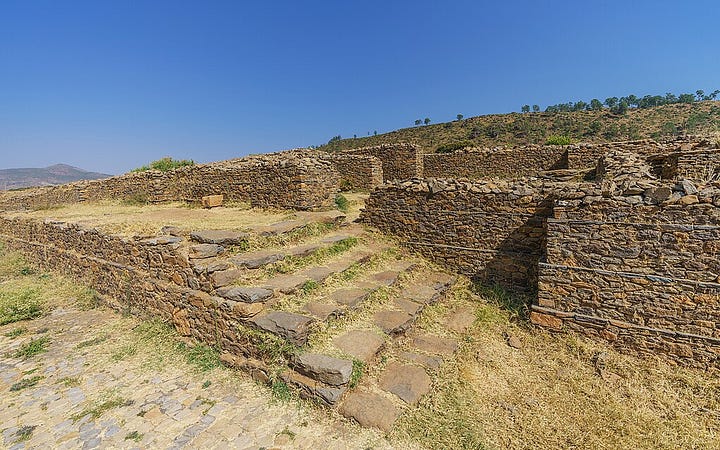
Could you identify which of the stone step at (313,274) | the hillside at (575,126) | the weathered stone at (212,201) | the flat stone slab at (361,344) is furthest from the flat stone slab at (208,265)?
the hillside at (575,126)

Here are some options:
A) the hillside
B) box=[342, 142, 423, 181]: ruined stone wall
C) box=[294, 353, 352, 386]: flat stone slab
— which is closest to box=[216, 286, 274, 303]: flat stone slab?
box=[294, 353, 352, 386]: flat stone slab

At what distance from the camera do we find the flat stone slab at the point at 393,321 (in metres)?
4.92

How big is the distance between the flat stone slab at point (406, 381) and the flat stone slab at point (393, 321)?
568mm

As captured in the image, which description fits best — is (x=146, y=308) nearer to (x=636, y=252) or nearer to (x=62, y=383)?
(x=62, y=383)

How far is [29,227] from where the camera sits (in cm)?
1027

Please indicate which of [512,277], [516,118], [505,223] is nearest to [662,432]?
[512,277]

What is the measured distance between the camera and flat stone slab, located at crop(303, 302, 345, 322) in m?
4.65

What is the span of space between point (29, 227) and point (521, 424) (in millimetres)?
13462

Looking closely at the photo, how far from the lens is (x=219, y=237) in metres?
5.97

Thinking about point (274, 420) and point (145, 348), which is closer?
point (274, 420)

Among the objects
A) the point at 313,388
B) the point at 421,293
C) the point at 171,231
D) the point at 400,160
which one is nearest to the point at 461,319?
the point at 421,293

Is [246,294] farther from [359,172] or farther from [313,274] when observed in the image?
[359,172]

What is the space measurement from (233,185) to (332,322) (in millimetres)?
8086

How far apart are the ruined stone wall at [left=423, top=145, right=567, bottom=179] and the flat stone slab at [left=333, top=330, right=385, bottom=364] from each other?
11914 mm
